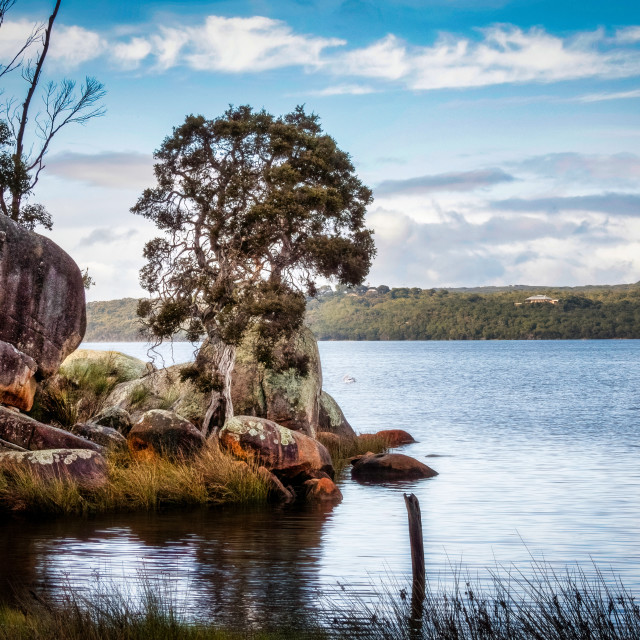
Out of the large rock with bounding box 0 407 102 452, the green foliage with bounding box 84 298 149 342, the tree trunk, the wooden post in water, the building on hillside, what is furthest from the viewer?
the building on hillside

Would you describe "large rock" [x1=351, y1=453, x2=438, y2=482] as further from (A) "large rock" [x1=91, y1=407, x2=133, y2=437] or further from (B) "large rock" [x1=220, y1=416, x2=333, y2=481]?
(A) "large rock" [x1=91, y1=407, x2=133, y2=437]

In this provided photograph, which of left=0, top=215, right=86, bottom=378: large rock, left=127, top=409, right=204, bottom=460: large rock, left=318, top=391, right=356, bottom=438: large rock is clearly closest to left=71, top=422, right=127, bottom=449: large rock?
left=127, top=409, right=204, bottom=460: large rock

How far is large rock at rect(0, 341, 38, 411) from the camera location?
21.1m

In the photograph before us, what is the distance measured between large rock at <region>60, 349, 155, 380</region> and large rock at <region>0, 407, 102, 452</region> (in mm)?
10066

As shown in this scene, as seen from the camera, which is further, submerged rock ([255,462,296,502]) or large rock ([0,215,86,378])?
large rock ([0,215,86,378])

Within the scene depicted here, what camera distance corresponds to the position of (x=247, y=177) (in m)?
25.8

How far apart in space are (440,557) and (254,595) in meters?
4.71

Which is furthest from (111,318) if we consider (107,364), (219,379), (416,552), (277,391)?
(416,552)

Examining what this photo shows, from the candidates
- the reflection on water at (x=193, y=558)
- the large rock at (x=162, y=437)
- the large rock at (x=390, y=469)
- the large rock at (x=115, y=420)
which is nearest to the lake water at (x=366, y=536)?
the reflection on water at (x=193, y=558)

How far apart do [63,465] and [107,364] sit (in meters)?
13.1

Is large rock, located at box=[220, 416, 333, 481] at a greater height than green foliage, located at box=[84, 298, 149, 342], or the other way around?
green foliage, located at box=[84, 298, 149, 342]

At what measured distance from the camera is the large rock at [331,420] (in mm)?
33344

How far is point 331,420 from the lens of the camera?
3372 cm

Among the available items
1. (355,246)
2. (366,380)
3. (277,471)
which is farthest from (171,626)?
(366,380)
